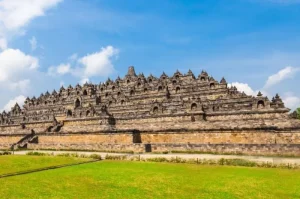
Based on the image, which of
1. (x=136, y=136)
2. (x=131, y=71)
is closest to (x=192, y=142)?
(x=136, y=136)

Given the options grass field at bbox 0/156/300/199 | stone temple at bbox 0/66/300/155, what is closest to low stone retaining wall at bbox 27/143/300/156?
stone temple at bbox 0/66/300/155

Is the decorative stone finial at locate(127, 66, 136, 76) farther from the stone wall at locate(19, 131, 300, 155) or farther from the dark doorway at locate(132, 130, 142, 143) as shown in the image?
the dark doorway at locate(132, 130, 142, 143)

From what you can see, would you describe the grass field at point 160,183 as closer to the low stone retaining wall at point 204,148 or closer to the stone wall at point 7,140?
the low stone retaining wall at point 204,148

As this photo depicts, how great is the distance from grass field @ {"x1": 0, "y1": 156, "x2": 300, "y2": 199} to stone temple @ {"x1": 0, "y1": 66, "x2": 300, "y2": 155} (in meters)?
12.8

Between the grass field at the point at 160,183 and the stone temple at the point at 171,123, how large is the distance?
12.8 m

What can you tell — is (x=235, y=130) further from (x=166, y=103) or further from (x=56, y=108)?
(x=56, y=108)

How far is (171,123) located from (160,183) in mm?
29253

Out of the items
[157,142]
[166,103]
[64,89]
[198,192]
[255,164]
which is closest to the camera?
[198,192]

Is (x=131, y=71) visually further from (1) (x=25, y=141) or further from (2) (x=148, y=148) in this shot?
(2) (x=148, y=148)

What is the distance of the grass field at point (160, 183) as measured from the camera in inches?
554

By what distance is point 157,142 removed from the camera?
3997 cm

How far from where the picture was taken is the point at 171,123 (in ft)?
151

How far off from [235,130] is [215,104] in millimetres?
13113

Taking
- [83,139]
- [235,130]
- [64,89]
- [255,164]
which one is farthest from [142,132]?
[64,89]
